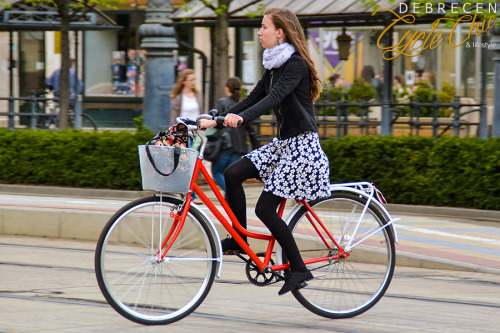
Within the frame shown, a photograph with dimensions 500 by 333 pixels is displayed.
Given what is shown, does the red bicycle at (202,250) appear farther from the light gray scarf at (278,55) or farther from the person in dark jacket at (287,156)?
the light gray scarf at (278,55)

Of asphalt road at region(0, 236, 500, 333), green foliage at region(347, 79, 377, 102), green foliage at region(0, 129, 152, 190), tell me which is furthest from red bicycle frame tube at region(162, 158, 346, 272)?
green foliage at region(347, 79, 377, 102)

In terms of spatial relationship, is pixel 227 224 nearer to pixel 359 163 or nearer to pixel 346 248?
pixel 346 248

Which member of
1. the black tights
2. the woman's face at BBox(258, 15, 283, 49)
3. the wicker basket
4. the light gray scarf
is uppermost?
the woman's face at BBox(258, 15, 283, 49)

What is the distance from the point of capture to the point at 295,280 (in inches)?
183

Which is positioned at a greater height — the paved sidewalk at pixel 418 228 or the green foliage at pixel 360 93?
the green foliage at pixel 360 93

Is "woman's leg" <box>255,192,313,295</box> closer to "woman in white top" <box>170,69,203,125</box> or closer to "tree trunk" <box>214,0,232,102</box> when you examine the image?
"woman in white top" <box>170,69,203,125</box>

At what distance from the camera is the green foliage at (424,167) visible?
10141 mm

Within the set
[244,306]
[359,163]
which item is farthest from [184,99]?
[244,306]

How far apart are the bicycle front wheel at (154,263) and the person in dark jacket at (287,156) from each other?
278 millimetres

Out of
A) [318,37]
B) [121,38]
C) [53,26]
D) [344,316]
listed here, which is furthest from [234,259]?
[121,38]

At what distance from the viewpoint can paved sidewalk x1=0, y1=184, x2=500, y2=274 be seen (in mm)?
7082

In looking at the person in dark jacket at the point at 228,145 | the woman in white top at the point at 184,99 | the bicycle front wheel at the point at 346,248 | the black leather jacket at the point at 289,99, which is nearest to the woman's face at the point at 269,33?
the black leather jacket at the point at 289,99

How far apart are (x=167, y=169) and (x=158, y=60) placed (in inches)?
337

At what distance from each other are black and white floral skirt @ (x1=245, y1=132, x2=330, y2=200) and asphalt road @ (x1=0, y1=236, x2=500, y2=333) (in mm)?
791
